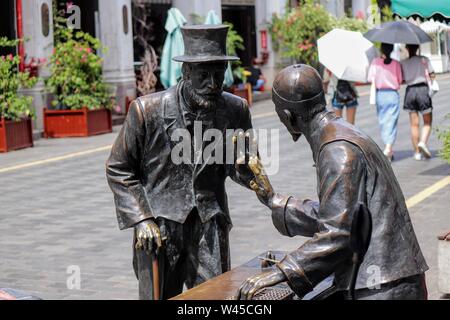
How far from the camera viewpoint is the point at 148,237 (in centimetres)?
498

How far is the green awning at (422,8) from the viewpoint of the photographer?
10.6 m

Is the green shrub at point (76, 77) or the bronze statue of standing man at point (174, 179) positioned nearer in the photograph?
the bronze statue of standing man at point (174, 179)

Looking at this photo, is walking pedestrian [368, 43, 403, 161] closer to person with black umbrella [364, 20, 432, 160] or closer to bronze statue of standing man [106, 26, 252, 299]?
person with black umbrella [364, 20, 432, 160]

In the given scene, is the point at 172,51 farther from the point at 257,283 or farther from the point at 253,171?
the point at 257,283

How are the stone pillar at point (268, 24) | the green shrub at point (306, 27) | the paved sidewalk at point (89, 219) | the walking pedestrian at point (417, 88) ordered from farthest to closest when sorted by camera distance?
the stone pillar at point (268, 24) → the green shrub at point (306, 27) → the walking pedestrian at point (417, 88) → the paved sidewalk at point (89, 219)

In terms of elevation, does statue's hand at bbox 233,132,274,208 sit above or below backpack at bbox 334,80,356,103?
above

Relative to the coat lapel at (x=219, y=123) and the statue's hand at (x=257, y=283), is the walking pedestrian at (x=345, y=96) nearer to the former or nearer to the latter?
the coat lapel at (x=219, y=123)

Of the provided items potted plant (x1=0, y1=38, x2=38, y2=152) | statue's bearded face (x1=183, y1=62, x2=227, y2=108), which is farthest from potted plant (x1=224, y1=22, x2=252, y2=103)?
statue's bearded face (x1=183, y1=62, x2=227, y2=108)

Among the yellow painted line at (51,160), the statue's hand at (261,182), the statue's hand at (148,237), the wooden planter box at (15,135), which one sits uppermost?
the statue's hand at (261,182)

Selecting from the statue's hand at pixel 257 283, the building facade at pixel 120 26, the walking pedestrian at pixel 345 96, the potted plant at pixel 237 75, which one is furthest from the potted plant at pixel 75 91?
the statue's hand at pixel 257 283

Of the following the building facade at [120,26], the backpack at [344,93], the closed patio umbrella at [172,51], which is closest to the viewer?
the backpack at [344,93]

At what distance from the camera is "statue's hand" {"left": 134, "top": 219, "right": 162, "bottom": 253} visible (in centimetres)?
498

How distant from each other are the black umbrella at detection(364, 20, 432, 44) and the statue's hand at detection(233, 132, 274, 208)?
30.9 feet

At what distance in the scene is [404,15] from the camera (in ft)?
36.2
